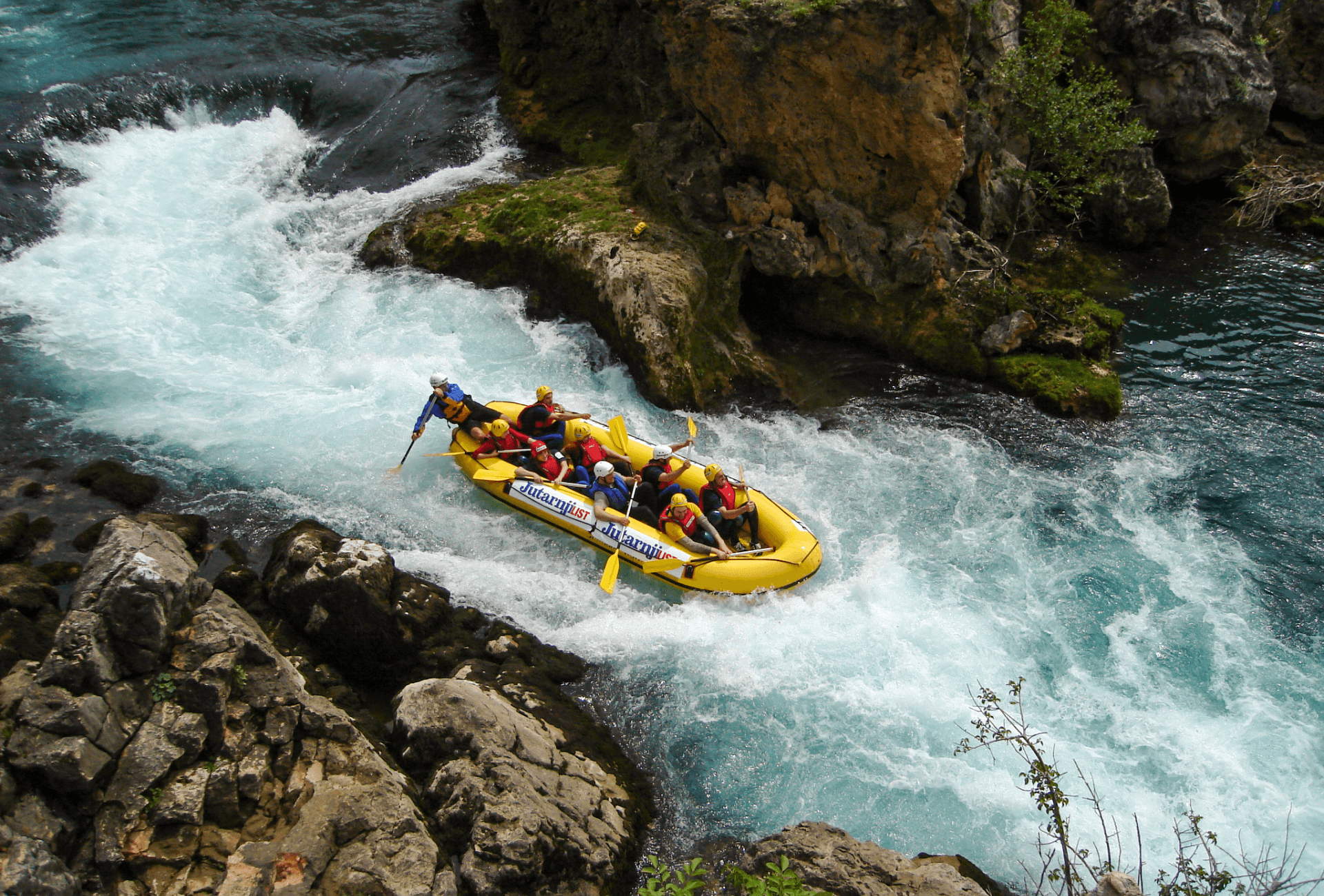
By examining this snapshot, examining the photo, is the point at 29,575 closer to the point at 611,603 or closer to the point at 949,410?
the point at 611,603

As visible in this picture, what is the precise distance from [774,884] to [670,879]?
1522 mm

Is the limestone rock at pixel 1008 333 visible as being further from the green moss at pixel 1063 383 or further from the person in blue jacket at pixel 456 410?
the person in blue jacket at pixel 456 410

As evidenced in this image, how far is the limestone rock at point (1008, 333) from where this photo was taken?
1180 cm

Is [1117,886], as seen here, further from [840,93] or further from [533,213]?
[533,213]

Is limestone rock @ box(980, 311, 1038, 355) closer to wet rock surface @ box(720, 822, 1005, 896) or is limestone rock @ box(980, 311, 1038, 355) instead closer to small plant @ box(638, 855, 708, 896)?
wet rock surface @ box(720, 822, 1005, 896)

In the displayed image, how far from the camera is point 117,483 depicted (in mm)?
9133

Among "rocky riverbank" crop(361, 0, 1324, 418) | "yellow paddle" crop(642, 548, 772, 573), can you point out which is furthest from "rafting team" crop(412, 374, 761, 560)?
"rocky riverbank" crop(361, 0, 1324, 418)

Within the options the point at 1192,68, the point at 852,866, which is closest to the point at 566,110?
the point at 1192,68

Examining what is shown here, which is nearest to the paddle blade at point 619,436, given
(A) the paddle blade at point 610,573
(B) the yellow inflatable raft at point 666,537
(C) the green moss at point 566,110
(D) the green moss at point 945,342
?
(B) the yellow inflatable raft at point 666,537

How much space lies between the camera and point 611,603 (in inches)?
345

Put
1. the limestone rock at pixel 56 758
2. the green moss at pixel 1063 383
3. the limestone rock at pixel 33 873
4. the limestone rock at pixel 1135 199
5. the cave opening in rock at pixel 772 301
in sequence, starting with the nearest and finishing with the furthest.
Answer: the limestone rock at pixel 33 873, the limestone rock at pixel 56 758, the green moss at pixel 1063 383, the cave opening in rock at pixel 772 301, the limestone rock at pixel 1135 199

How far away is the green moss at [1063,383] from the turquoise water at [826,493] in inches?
11.8

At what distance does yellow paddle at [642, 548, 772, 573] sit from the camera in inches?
343

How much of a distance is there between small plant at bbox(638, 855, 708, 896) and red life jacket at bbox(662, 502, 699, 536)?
11.1ft
